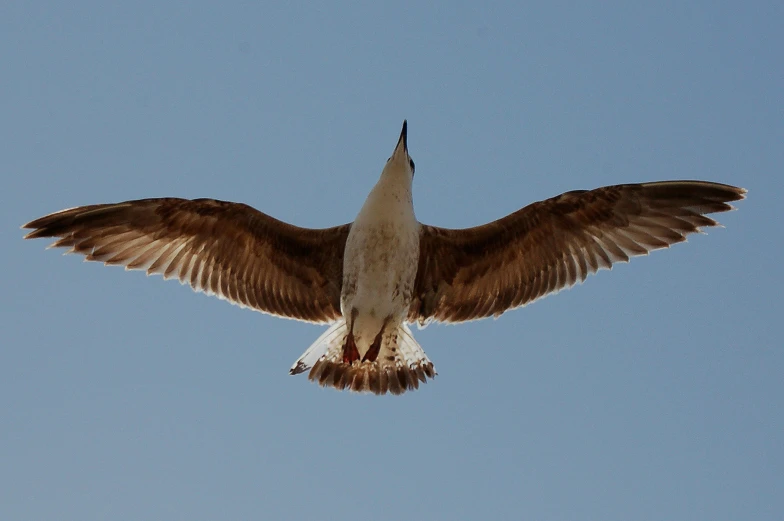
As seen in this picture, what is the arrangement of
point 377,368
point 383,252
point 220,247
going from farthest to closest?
1. point 220,247
2. point 377,368
3. point 383,252

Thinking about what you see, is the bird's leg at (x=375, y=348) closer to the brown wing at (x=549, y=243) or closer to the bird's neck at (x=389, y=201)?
the brown wing at (x=549, y=243)

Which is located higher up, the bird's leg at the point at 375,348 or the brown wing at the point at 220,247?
the brown wing at the point at 220,247

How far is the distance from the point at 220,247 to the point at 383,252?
5.57 feet

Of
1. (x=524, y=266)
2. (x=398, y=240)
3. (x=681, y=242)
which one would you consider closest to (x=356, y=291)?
(x=398, y=240)

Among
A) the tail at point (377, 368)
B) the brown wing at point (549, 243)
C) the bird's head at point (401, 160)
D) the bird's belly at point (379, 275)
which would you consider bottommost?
the tail at point (377, 368)

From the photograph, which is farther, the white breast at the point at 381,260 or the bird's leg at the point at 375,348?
the bird's leg at the point at 375,348

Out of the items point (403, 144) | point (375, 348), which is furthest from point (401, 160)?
point (375, 348)

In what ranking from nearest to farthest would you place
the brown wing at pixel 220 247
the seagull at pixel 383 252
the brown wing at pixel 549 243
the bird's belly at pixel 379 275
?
the bird's belly at pixel 379 275 < the seagull at pixel 383 252 < the brown wing at pixel 549 243 < the brown wing at pixel 220 247

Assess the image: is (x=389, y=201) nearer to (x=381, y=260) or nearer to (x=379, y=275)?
(x=381, y=260)

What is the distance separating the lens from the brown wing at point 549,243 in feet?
31.7

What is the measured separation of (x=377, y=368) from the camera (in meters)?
9.86

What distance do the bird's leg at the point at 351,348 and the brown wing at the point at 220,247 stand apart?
1.73 ft

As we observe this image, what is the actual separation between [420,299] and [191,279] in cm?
213

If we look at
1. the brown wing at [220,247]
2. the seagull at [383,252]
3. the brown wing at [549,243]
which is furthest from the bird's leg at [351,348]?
the brown wing at [549,243]
